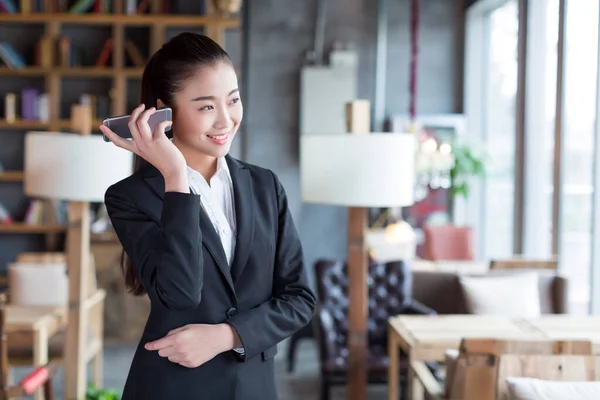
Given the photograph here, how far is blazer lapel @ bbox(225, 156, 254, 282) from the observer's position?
145cm

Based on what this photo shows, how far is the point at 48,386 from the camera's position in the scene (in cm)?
369

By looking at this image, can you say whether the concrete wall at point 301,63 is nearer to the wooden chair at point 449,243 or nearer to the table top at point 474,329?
the wooden chair at point 449,243

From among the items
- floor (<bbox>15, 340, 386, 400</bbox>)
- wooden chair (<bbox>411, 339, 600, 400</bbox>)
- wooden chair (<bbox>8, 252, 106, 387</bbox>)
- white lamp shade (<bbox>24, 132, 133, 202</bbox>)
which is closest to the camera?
wooden chair (<bbox>411, 339, 600, 400</bbox>)

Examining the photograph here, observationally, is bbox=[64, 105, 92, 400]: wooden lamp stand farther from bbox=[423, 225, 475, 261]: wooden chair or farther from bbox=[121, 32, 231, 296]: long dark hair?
bbox=[423, 225, 475, 261]: wooden chair

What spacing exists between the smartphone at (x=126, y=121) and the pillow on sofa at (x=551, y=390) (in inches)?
59.4

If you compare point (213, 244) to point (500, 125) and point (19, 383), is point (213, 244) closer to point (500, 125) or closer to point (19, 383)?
point (19, 383)

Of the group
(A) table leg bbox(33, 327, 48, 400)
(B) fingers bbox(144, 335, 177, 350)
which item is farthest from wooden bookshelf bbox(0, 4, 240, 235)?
(B) fingers bbox(144, 335, 177, 350)

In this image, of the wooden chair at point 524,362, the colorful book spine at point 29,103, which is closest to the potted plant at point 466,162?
the colorful book spine at point 29,103

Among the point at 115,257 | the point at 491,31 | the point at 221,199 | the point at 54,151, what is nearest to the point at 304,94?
the point at 491,31

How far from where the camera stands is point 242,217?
1.46m

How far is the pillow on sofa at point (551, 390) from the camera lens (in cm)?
238

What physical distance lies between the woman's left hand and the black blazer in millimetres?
31

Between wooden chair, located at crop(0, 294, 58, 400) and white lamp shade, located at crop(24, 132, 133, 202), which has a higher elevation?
white lamp shade, located at crop(24, 132, 133, 202)

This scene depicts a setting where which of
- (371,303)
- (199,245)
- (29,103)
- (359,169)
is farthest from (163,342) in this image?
(29,103)
